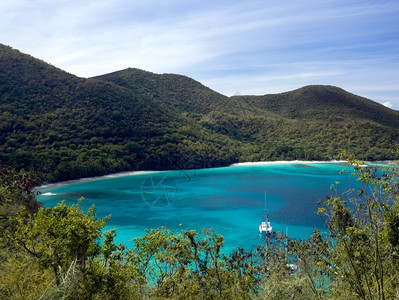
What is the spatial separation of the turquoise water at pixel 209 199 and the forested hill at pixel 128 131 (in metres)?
4.42

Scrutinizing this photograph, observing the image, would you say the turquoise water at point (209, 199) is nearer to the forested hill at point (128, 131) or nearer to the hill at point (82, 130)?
the hill at point (82, 130)

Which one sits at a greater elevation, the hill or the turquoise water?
the hill

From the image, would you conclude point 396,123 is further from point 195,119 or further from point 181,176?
point 181,176

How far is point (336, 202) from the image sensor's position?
17.6 feet

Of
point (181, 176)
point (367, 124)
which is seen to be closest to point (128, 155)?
point (181, 176)

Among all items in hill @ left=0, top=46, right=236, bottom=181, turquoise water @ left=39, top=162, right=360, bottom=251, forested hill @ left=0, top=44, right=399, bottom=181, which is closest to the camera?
turquoise water @ left=39, top=162, right=360, bottom=251

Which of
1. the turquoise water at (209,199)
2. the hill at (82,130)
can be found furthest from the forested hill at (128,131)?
the turquoise water at (209,199)

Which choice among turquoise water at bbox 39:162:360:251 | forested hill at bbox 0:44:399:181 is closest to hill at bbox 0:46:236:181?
forested hill at bbox 0:44:399:181

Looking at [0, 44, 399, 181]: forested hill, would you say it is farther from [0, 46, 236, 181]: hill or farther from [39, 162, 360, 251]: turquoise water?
[39, 162, 360, 251]: turquoise water

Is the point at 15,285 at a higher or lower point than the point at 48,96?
lower

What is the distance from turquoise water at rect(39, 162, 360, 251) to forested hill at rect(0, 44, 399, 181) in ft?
14.5

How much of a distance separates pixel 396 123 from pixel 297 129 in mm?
46814

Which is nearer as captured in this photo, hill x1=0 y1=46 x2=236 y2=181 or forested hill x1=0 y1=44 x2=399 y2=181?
hill x1=0 y1=46 x2=236 y2=181

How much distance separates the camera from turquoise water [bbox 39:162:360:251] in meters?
31.2
